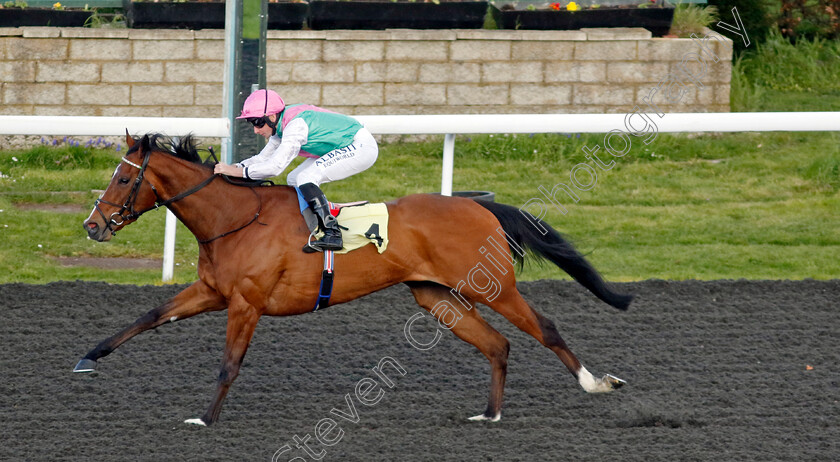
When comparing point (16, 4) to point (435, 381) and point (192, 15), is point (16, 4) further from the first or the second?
point (435, 381)

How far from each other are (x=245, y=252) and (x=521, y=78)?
5.36 m

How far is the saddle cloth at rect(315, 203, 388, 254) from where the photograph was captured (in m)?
4.48

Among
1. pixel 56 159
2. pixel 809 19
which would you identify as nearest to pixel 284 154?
pixel 56 159

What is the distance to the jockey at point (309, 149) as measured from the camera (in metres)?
4.41

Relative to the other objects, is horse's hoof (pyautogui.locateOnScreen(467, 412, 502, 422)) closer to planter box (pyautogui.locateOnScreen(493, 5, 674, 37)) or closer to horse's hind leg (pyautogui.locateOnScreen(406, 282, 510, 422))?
horse's hind leg (pyautogui.locateOnScreen(406, 282, 510, 422))

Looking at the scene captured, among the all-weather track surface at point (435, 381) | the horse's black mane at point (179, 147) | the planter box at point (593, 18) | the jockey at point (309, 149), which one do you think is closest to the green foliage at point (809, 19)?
the planter box at point (593, 18)

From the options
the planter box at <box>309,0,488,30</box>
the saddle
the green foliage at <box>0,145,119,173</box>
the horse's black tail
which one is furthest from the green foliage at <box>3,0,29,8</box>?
the horse's black tail

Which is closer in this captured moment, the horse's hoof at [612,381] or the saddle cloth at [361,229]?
the saddle cloth at [361,229]

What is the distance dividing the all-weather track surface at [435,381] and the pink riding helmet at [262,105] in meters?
1.24

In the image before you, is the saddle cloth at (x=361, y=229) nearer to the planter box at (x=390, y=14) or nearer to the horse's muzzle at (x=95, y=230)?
the horse's muzzle at (x=95, y=230)

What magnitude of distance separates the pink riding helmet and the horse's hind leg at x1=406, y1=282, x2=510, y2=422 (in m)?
0.97

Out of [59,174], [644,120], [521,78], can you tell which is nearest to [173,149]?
[644,120]

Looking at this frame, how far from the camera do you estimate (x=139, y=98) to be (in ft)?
29.7

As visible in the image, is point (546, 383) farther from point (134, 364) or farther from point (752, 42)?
point (752, 42)
